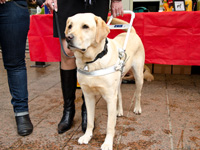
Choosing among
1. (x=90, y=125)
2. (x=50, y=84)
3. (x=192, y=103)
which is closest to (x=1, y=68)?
(x=50, y=84)

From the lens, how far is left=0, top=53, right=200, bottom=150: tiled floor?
1863 mm

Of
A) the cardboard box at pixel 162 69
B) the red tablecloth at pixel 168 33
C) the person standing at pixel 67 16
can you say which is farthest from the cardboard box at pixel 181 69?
the person standing at pixel 67 16

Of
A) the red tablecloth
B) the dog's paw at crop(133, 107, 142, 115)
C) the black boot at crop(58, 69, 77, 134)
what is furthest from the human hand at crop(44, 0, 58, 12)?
the red tablecloth

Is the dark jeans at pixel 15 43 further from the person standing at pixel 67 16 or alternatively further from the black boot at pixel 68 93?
the black boot at pixel 68 93

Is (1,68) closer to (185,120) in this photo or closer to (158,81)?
(158,81)

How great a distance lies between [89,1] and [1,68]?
4.17 metres

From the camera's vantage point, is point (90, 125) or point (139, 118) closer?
point (90, 125)

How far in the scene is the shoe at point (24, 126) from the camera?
2009 millimetres

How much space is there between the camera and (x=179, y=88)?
3465 mm

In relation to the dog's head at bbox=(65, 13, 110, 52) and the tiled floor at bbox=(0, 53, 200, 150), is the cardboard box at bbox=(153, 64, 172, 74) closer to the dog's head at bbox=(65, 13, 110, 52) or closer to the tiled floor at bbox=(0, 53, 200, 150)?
the tiled floor at bbox=(0, 53, 200, 150)

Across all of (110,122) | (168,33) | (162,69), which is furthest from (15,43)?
(162,69)

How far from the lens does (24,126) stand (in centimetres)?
205

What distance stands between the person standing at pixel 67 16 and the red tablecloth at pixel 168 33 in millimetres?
1153

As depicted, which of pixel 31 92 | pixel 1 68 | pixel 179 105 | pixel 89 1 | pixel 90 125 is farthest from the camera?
pixel 1 68
